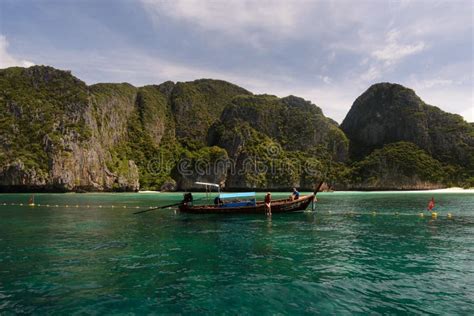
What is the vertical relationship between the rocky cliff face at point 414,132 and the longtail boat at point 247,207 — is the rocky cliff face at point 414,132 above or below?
above

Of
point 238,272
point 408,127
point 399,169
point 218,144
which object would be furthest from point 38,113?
point 408,127

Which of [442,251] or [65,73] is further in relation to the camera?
[65,73]

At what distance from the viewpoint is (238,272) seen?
14.9 meters

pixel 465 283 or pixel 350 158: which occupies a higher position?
pixel 350 158

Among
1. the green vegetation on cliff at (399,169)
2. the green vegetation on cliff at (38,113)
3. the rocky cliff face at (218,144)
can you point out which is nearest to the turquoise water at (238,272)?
the green vegetation on cliff at (38,113)

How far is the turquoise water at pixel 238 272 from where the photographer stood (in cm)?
1116

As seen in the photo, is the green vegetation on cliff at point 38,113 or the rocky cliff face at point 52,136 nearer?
the rocky cliff face at point 52,136

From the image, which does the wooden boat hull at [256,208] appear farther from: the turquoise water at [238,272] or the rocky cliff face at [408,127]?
the rocky cliff face at [408,127]

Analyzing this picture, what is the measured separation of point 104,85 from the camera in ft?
626

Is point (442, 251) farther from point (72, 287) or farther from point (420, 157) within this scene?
point (420, 157)

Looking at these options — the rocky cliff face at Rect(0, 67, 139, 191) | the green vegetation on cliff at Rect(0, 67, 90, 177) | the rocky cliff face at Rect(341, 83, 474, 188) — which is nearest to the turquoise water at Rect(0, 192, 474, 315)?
the rocky cliff face at Rect(0, 67, 139, 191)

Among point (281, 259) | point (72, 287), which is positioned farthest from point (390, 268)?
point (72, 287)

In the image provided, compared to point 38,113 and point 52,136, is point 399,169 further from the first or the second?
point 38,113

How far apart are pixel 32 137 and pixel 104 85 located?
78.0m
